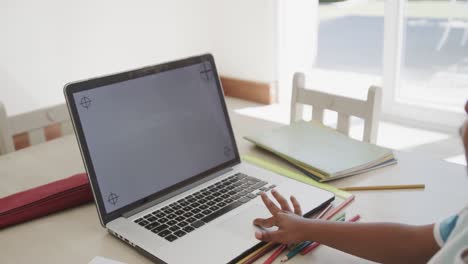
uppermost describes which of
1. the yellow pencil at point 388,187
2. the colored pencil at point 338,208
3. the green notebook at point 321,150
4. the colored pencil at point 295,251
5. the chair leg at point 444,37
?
the green notebook at point 321,150

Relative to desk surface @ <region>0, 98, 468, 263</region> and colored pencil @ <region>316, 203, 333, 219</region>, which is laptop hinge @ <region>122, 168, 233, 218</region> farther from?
colored pencil @ <region>316, 203, 333, 219</region>

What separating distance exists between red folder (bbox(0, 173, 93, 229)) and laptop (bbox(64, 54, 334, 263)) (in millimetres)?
153

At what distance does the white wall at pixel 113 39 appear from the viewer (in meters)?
2.26

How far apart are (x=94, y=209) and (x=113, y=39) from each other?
184 centimetres

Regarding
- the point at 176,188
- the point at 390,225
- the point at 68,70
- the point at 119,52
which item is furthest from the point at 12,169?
the point at 119,52

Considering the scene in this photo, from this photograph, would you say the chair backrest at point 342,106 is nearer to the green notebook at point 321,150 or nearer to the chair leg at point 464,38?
the green notebook at point 321,150

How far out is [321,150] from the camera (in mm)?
1117

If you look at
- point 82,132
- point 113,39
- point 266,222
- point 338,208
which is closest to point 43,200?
point 82,132

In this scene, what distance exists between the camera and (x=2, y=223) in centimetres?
89

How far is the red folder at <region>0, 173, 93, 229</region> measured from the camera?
90 cm

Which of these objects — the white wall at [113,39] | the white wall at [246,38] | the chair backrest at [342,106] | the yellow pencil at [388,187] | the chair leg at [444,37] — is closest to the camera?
the yellow pencil at [388,187]

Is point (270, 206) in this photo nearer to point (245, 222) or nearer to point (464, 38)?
point (245, 222)

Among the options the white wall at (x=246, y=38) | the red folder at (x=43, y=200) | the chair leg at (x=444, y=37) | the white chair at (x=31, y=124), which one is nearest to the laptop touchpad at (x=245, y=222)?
the red folder at (x=43, y=200)

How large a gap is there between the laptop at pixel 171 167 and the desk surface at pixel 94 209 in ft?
0.19
